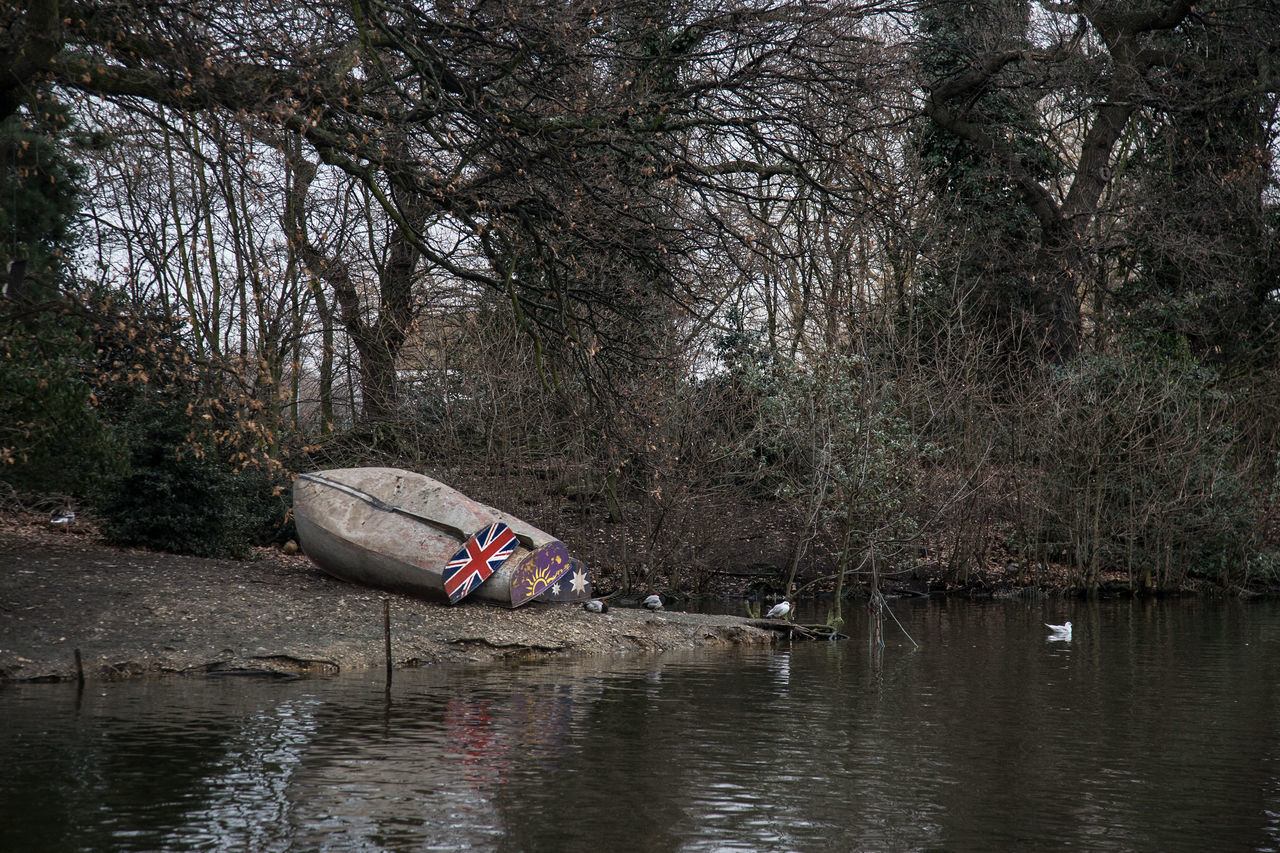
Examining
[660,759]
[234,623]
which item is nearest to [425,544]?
[234,623]

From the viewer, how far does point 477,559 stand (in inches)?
655

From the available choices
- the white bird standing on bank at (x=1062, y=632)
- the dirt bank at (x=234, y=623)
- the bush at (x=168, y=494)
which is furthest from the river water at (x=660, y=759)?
the bush at (x=168, y=494)

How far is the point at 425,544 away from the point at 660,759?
8.17 meters

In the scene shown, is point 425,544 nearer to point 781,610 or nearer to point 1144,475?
point 781,610

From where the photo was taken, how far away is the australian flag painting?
1644 centimetres

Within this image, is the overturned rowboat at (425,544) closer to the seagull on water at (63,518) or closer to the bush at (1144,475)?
the seagull on water at (63,518)

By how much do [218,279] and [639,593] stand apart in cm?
1136

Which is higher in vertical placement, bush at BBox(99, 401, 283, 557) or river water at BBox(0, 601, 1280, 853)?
bush at BBox(99, 401, 283, 557)

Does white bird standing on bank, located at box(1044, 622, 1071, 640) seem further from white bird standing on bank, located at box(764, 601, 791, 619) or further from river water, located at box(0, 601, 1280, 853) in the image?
white bird standing on bank, located at box(764, 601, 791, 619)

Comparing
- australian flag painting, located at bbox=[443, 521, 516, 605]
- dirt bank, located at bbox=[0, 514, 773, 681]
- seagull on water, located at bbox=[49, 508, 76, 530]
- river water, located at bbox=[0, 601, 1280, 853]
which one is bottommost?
river water, located at bbox=[0, 601, 1280, 853]

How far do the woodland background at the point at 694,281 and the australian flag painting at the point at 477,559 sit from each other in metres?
2.28

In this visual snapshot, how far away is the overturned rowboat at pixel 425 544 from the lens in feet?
54.4

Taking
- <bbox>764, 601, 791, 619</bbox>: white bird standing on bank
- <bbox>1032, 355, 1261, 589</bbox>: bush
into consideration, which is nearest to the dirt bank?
<bbox>764, 601, 791, 619</bbox>: white bird standing on bank

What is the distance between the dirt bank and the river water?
0.77 m
